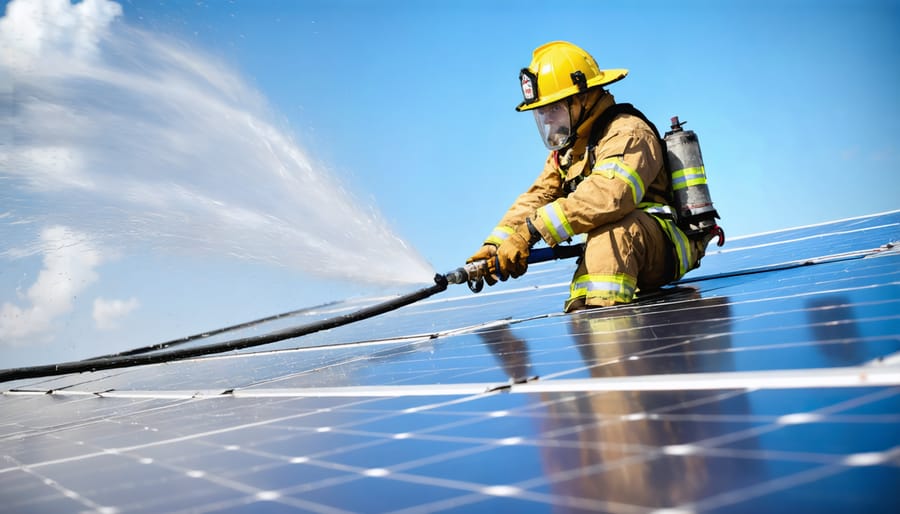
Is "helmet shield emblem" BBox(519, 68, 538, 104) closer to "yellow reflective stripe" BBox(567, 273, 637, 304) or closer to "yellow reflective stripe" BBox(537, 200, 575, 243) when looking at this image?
"yellow reflective stripe" BBox(537, 200, 575, 243)

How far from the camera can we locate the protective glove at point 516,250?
6.25 meters

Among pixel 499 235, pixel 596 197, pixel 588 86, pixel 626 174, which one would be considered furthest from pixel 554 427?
pixel 499 235

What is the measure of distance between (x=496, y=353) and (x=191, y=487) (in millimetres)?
2067

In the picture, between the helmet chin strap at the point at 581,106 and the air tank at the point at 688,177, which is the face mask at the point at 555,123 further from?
the air tank at the point at 688,177

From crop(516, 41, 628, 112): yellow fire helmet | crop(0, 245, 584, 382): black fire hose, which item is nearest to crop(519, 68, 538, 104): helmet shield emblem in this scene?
crop(516, 41, 628, 112): yellow fire helmet

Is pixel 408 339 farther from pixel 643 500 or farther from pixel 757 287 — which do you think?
pixel 643 500

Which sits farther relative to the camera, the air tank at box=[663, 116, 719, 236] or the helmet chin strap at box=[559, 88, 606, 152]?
the helmet chin strap at box=[559, 88, 606, 152]

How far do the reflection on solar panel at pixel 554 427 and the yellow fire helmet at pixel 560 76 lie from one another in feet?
7.19

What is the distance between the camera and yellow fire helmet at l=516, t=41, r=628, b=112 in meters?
6.54

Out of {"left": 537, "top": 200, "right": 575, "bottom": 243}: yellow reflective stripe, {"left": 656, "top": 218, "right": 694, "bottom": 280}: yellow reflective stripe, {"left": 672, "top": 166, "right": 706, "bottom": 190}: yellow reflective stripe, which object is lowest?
{"left": 656, "top": 218, "right": 694, "bottom": 280}: yellow reflective stripe

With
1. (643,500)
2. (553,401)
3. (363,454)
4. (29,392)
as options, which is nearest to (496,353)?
(553,401)

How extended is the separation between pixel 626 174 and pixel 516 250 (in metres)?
0.95

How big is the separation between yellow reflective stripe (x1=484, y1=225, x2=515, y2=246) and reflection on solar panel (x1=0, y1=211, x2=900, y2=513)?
2077 millimetres

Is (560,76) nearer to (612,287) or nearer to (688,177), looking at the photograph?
(688,177)
